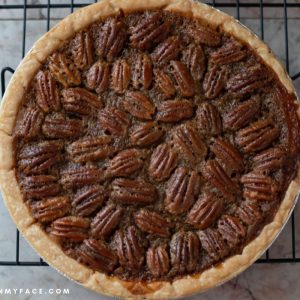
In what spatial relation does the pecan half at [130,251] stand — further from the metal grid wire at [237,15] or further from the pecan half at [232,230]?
the metal grid wire at [237,15]

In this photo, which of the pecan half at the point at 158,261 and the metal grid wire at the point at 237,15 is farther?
the metal grid wire at the point at 237,15

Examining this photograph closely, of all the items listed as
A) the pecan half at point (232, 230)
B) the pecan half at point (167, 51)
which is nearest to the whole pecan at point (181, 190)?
the pecan half at point (232, 230)

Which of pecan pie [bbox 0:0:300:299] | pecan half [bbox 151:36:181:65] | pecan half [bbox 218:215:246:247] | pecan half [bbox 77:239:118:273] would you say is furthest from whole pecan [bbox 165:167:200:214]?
pecan half [bbox 151:36:181:65]

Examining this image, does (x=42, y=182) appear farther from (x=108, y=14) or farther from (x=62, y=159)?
(x=108, y=14)

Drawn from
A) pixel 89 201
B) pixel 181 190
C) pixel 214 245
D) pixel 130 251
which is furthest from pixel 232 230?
pixel 89 201

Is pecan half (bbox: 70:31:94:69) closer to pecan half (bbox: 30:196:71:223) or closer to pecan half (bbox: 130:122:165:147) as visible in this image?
pecan half (bbox: 130:122:165:147)
